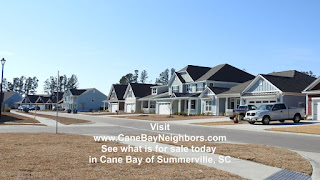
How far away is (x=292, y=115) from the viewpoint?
28344mm

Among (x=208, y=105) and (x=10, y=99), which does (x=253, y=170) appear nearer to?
(x=208, y=105)

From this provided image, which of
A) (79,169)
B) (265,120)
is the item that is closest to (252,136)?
(265,120)

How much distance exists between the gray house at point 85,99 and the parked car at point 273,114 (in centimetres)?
6251

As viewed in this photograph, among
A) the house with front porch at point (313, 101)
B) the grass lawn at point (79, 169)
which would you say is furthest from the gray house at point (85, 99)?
the grass lawn at point (79, 169)

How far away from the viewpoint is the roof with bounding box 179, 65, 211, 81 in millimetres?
53797

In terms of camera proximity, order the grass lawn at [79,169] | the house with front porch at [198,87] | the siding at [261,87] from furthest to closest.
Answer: the house with front porch at [198,87], the siding at [261,87], the grass lawn at [79,169]

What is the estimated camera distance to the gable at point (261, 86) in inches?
1447

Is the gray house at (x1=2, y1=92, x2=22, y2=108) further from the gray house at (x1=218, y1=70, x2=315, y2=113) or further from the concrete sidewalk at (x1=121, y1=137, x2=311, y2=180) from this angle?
the concrete sidewalk at (x1=121, y1=137, x2=311, y2=180)

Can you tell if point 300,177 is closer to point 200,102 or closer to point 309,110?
point 309,110

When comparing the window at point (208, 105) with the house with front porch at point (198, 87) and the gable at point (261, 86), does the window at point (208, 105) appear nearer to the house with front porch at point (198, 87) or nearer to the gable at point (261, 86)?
the house with front porch at point (198, 87)

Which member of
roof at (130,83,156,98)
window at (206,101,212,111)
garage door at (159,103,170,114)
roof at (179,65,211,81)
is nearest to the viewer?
window at (206,101,212,111)

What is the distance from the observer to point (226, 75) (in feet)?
171

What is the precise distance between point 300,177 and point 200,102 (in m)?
40.9

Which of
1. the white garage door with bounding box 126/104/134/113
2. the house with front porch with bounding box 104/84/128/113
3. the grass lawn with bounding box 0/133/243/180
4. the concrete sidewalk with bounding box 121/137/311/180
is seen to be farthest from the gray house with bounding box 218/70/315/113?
the house with front porch with bounding box 104/84/128/113
